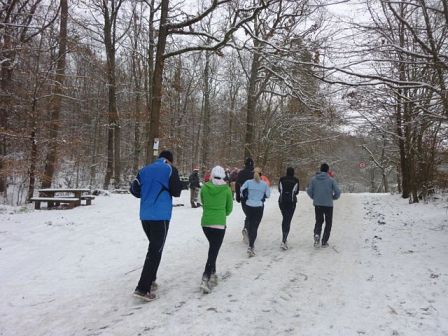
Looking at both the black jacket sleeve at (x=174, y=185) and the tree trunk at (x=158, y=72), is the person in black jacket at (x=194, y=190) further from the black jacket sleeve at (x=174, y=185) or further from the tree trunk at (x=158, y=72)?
the black jacket sleeve at (x=174, y=185)

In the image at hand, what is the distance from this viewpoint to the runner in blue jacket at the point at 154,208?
5492mm

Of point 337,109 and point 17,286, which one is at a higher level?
point 337,109

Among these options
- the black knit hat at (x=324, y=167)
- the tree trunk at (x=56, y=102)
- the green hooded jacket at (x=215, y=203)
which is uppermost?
the tree trunk at (x=56, y=102)

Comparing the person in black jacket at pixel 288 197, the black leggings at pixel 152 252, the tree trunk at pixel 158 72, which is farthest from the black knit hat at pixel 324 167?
the tree trunk at pixel 158 72

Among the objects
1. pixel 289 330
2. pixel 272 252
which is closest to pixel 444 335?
pixel 289 330

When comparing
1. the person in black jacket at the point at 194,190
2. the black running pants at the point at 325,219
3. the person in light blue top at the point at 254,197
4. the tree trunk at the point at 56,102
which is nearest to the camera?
the person in light blue top at the point at 254,197

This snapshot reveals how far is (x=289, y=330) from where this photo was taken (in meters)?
4.65

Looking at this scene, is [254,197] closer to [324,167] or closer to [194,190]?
[324,167]

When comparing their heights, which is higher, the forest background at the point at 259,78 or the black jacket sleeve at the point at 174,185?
the forest background at the point at 259,78

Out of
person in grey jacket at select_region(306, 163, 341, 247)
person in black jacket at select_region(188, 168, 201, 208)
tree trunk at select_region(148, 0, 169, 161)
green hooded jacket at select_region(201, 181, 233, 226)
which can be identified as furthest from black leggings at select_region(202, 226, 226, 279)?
person in black jacket at select_region(188, 168, 201, 208)

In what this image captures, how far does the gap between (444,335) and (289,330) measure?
69.7 inches

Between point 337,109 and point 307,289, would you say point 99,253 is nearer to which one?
point 307,289

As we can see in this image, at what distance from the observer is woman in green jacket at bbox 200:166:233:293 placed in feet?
20.2

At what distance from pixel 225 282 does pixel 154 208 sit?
73.8 inches
